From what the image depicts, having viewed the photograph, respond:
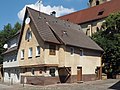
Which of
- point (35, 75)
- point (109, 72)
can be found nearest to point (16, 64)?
point (35, 75)

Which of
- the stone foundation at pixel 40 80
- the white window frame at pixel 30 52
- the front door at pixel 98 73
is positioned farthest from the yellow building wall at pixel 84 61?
the white window frame at pixel 30 52

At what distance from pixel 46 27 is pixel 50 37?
2094mm

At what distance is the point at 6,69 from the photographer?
51031mm

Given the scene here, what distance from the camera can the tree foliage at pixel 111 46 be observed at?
4644 centimetres

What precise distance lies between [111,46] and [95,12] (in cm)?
2442

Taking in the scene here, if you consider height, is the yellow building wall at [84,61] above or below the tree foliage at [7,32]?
below

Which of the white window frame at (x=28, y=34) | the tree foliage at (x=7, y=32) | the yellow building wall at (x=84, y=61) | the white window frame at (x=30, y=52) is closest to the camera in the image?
the yellow building wall at (x=84, y=61)

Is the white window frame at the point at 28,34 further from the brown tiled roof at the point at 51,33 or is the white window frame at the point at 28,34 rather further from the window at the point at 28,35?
the brown tiled roof at the point at 51,33

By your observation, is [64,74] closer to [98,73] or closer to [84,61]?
[84,61]

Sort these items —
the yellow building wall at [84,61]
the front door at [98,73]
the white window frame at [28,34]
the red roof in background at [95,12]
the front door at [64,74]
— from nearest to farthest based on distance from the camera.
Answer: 1. the front door at [64,74]
2. the yellow building wall at [84,61]
3. the white window frame at [28,34]
4. the front door at [98,73]
5. the red roof in background at [95,12]

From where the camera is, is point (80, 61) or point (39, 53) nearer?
point (39, 53)

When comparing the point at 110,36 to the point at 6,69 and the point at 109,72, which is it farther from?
the point at 6,69

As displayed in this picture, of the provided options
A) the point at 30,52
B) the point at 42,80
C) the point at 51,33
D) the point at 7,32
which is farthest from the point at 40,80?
the point at 7,32

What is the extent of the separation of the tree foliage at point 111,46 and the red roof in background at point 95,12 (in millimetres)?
10266
